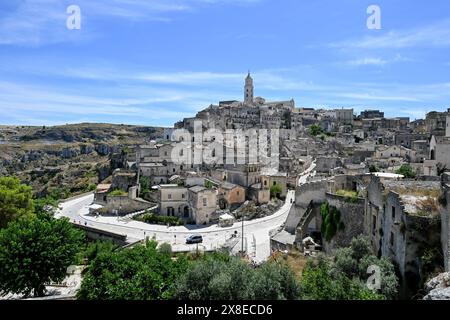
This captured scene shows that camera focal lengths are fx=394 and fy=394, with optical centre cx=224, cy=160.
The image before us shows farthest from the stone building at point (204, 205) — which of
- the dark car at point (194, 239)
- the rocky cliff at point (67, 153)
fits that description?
the rocky cliff at point (67, 153)

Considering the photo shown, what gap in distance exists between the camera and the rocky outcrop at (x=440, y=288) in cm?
1021

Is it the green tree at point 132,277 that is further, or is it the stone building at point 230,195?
the stone building at point 230,195

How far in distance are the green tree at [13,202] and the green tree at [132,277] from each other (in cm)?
2014

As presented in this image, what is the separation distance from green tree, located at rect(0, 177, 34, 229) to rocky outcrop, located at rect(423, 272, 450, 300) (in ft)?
110

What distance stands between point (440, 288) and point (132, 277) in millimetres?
12255

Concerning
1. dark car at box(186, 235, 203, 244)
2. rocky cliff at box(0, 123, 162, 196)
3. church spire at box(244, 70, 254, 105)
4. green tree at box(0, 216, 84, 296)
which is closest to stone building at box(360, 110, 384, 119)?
church spire at box(244, 70, 254, 105)

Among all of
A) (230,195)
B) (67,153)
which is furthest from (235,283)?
(67,153)

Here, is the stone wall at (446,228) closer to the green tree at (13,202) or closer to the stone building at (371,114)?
the green tree at (13,202)

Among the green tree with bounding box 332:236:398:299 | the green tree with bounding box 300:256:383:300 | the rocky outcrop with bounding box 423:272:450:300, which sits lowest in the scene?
the green tree with bounding box 332:236:398:299

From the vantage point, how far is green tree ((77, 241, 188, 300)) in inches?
653

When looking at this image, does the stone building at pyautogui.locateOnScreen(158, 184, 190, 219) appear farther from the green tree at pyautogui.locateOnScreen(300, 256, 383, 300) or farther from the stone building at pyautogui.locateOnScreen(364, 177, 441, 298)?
the green tree at pyautogui.locateOnScreen(300, 256, 383, 300)

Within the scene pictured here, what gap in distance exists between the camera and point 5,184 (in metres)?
38.4
